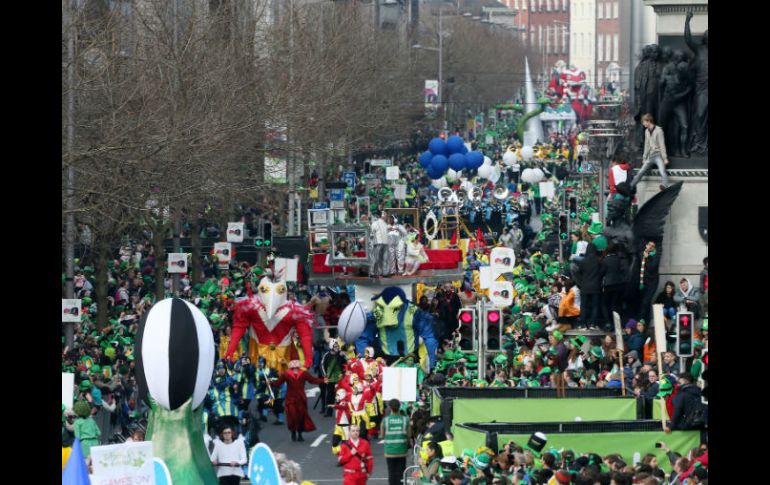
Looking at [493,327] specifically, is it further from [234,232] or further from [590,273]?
[234,232]

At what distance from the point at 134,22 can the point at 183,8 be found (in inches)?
280

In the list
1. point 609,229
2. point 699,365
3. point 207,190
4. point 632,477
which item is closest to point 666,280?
point 609,229

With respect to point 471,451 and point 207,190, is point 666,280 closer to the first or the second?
point 207,190

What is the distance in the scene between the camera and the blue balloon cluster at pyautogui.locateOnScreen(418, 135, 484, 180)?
62438 mm

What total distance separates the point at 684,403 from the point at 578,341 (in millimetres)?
10641

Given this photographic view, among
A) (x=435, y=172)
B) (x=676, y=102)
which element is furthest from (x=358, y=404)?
(x=435, y=172)

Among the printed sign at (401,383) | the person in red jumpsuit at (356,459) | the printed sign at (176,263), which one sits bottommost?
the person in red jumpsuit at (356,459)

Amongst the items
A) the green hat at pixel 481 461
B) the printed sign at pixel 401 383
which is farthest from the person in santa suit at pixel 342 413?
the green hat at pixel 481 461

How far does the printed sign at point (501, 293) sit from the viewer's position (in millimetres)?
29781

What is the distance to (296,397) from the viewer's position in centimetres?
2802

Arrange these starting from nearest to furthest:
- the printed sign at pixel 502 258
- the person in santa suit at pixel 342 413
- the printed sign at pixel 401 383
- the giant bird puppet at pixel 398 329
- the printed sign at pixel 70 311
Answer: the printed sign at pixel 401 383, the person in santa suit at pixel 342 413, the printed sign at pixel 70 311, the giant bird puppet at pixel 398 329, the printed sign at pixel 502 258

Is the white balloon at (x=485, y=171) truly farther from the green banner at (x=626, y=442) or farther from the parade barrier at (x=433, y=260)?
the green banner at (x=626, y=442)

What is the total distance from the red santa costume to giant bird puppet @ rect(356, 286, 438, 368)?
1.96 meters

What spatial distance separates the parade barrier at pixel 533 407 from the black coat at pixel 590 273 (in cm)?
926
